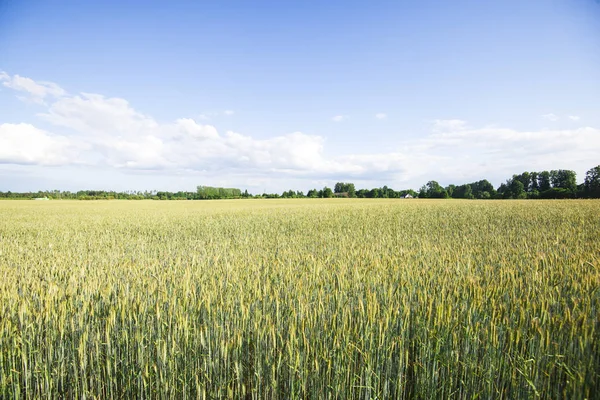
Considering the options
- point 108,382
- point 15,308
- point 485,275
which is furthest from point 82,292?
point 485,275

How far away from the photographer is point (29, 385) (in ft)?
8.44

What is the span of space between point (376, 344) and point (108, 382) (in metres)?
2.26

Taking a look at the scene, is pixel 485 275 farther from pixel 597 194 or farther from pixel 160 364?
pixel 597 194

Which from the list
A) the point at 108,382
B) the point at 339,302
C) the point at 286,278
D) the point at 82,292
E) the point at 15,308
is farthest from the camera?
the point at 286,278

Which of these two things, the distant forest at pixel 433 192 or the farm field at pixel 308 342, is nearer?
the farm field at pixel 308 342

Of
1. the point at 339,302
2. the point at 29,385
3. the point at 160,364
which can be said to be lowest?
the point at 29,385

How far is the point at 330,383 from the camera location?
2.50 metres

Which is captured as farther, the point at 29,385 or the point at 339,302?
the point at 339,302

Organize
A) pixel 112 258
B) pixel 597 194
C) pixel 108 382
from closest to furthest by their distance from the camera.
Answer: pixel 108 382, pixel 112 258, pixel 597 194

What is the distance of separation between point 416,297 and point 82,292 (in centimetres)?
406

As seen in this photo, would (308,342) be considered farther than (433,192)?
No

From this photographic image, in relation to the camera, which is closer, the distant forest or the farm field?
the farm field

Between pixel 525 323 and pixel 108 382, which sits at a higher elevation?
pixel 525 323

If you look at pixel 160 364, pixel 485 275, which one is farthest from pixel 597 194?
pixel 160 364
